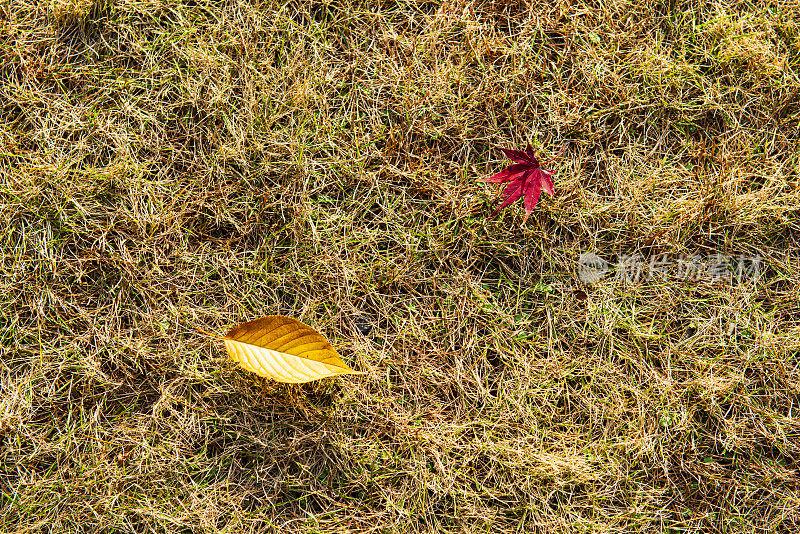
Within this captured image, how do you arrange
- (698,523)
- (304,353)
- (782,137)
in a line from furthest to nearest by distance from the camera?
1. (782,137)
2. (698,523)
3. (304,353)

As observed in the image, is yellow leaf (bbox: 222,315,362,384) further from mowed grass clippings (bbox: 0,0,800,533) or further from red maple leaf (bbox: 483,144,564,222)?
red maple leaf (bbox: 483,144,564,222)

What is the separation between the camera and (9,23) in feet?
6.54

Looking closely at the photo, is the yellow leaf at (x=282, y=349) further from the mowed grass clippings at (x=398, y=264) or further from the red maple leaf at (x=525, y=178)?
the red maple leaf at (x=525, y=178)

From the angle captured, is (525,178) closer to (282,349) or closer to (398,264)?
(398,264)

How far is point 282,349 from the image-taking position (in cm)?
181

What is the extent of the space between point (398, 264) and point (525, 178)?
1.73 feet

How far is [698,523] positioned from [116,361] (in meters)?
2.09

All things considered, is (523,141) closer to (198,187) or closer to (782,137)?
(782,137)


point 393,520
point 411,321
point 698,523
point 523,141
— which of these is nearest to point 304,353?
point 411,321

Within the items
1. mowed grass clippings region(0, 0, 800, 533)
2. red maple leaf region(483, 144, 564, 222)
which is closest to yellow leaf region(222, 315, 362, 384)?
mowed grass clippings region(0, 0, 800, 533)

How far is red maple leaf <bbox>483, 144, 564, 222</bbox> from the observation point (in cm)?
187

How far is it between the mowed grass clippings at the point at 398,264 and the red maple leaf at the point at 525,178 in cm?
11

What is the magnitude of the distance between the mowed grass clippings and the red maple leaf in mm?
113

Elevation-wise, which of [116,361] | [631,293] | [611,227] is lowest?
[116,361]
